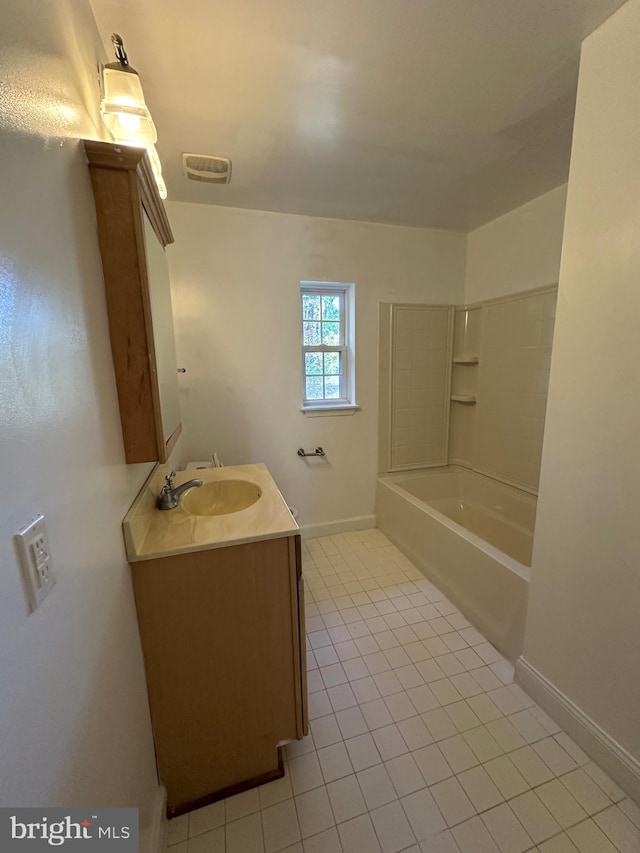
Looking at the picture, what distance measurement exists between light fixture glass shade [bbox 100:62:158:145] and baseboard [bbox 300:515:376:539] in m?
2.48

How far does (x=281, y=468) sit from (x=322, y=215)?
184 centimetres

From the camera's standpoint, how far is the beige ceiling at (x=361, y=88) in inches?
42.0

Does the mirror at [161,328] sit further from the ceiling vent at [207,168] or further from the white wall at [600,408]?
the white wall at [600,408]

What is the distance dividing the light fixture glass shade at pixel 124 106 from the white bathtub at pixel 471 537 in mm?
2196

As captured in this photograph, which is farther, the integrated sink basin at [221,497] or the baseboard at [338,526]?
the baseboard at [338,526]

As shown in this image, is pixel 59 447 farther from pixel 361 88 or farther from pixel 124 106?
pixel 361 88

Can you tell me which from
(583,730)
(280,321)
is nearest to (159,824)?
(583,730)

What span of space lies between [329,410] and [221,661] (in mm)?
1856

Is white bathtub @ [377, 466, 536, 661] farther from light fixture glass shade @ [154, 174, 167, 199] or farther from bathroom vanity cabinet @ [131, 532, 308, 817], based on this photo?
light fixture glass shade @ [154, 174, 167, 199]

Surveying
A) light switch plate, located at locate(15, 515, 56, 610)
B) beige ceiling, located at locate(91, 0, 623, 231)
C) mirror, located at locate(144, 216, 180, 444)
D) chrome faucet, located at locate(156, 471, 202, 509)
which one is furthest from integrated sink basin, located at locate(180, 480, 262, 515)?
beige ceiling, located at locate(91, 0, 623, 231)

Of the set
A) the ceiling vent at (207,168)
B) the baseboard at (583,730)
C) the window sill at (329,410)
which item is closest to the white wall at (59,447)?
the ceiling vent at (207,168)

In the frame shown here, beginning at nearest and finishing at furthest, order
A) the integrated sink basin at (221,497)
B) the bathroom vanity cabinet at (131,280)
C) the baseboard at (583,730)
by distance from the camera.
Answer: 1. the bathroom vanity cabinet at (131,280)
2. the baseboard at (583,730)
3. the integrated sink basin at (221,497)

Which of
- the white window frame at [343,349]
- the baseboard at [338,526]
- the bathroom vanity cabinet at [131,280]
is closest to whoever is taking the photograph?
the bathroom vanity cabinet at [131,280]

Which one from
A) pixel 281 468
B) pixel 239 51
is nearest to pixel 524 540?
pixel 281 468
